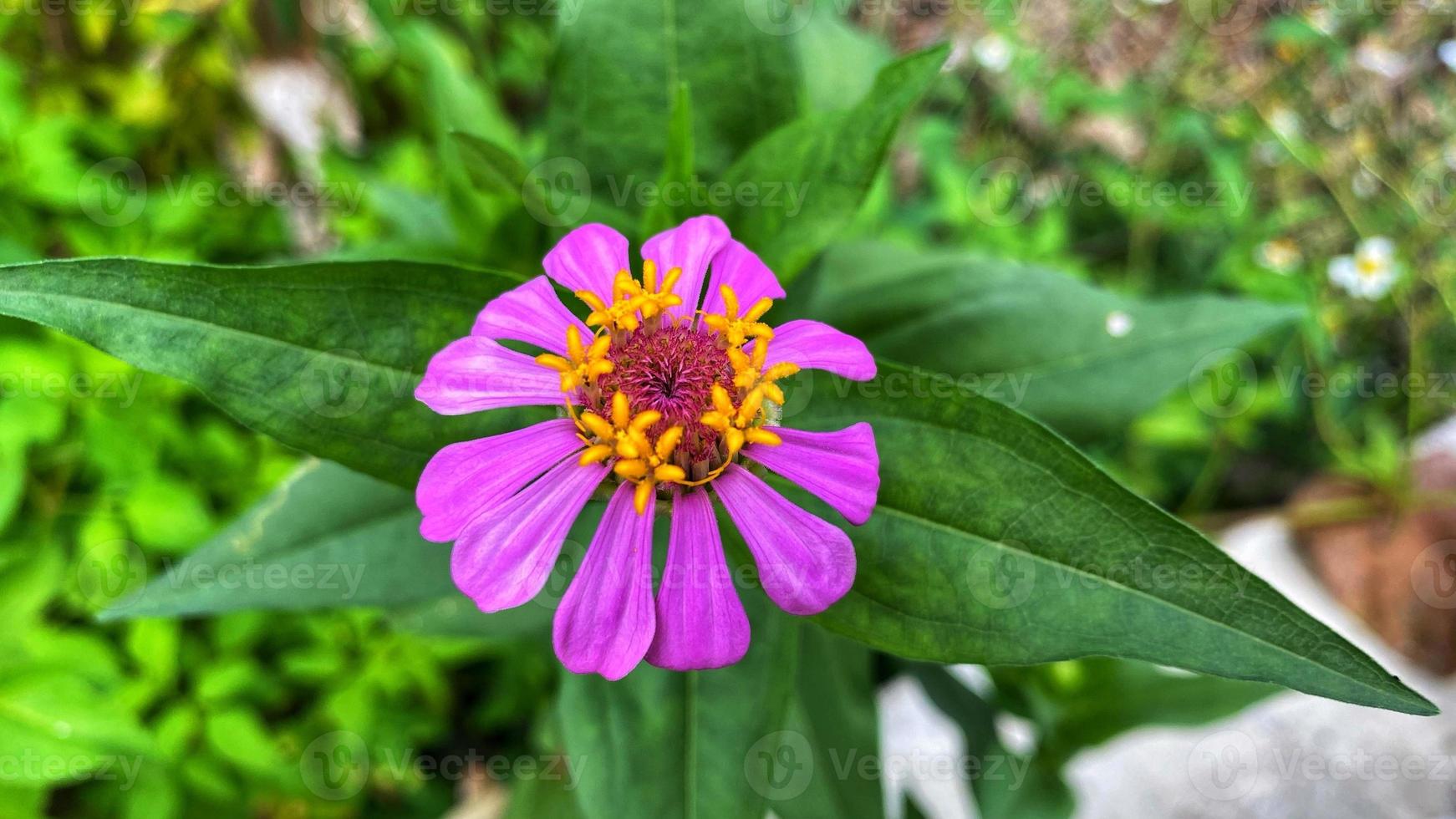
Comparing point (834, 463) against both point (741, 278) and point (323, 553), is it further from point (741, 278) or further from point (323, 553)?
point (323, 553)

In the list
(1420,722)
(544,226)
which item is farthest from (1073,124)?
(544,226)

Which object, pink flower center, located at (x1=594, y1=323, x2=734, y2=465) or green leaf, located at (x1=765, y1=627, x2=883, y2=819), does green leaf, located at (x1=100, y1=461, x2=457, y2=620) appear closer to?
pink flower center, located at (x1=594, y1=323, x2=734, y2=465)

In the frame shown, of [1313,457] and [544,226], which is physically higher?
[1313,457]

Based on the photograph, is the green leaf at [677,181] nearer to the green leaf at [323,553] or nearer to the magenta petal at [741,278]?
the magenta petal at [741,278]

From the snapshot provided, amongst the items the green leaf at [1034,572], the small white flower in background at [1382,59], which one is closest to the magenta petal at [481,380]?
the green leaf at [1034,572]

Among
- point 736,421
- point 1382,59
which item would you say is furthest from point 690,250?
point 1382,59

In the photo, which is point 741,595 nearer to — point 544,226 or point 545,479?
point 545,479

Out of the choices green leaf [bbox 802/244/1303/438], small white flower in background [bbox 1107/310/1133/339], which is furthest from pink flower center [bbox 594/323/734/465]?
small white flower in background [bbox 1107/310/1133/339]
